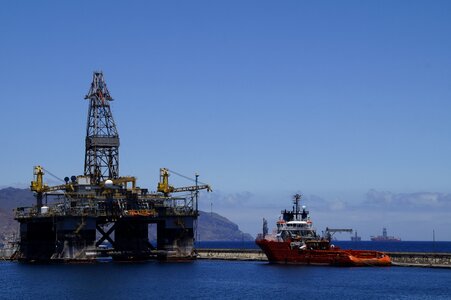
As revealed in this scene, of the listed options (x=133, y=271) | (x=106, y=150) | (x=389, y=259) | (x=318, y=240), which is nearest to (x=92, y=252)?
(x=133, y=271)

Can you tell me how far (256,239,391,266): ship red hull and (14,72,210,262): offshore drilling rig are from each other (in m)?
17.0

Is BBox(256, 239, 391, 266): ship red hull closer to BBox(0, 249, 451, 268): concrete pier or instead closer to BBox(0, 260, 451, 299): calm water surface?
BBox(0, 260, 451, 299): calm water surface

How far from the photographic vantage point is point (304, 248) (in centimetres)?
11544

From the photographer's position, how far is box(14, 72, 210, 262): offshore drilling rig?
12131 centimetres

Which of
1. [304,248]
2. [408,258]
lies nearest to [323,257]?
[304,248]

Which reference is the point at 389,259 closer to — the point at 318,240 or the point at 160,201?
the point at 318,240

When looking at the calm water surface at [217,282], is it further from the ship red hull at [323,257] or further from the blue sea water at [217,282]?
the ship red hull at [323,257]

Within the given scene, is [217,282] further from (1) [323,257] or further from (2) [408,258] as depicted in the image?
(2) [408,258]

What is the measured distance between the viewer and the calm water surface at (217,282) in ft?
273

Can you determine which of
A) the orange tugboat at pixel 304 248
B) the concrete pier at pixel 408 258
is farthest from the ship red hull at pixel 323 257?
the concrete pier at pixel 408 258

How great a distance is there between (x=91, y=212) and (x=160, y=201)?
1147cm

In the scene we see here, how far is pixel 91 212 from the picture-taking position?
403 feet

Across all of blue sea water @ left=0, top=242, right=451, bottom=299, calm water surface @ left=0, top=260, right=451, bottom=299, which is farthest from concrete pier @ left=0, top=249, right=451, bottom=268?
calm water surface @ left=0, top=260, right=451, bottom=299

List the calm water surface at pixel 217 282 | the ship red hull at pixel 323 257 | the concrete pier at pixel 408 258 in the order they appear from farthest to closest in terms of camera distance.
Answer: the concrete pier at pixel 408 258 < the ship red hull at pixel 323 257 < the calm water surface at pixel 217 282
